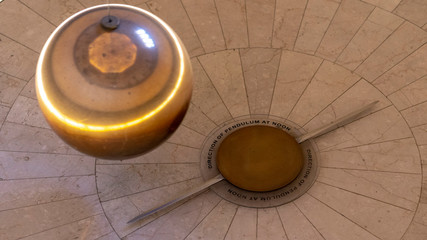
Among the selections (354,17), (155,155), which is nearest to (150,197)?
(155,155)

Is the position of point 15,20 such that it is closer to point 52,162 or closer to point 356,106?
point 52,162

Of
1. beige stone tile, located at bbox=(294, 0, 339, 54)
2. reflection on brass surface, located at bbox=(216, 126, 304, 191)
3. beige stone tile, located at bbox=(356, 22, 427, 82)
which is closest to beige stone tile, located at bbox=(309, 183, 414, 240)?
reflection on brass surface, located at bbox=(216, 126, 304, 191)

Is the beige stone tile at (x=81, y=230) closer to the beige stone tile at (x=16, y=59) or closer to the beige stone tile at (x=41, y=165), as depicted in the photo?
the beige stone tile at (x=41, y=165)

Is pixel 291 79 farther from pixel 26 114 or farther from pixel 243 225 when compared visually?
pixel 26 114

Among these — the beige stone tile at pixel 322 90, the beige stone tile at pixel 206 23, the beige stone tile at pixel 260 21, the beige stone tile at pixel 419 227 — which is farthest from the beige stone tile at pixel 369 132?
the beige stone tile at pixel 206 23

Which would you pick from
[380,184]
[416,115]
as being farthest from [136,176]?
[416,115]
